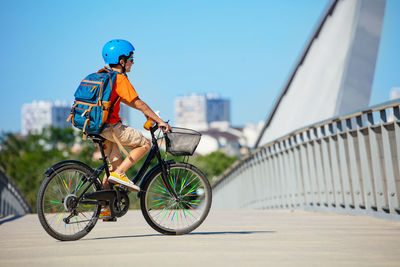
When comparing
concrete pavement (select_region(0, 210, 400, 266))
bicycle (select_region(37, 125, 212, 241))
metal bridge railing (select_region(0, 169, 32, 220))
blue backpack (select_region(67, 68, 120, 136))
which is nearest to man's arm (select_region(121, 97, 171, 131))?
bicycle (select_region(37, 125, 212, 241))

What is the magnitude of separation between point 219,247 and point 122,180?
1391mm

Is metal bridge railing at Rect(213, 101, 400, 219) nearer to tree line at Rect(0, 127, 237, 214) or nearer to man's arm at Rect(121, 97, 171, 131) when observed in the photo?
man's arm at Rect(121, 97, 171, 131)

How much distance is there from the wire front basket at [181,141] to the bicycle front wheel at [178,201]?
323 millimetres

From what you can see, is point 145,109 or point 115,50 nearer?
point 115,50

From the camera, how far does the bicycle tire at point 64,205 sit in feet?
22.9

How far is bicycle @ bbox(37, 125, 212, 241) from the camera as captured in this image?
7.09m

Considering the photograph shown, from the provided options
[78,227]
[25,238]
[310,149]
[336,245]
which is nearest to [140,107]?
[78,227]

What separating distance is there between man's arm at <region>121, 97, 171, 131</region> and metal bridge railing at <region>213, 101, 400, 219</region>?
2.79 m

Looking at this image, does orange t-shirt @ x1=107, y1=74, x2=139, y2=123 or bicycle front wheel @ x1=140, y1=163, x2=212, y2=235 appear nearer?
orange t-shirt @ x1=107, y1=74, x2=139, y2=123

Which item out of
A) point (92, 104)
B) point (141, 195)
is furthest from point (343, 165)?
point (92, 104)

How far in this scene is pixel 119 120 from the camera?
7.30 m

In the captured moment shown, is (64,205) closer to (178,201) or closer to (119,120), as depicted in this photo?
(119,120)

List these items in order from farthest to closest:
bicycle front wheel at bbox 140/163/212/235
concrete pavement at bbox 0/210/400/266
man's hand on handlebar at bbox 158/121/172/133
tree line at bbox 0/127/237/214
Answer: tree line at bbox 0/127/237/214, bicycle front wheel at bbox 140/163/212/235, man's hand on handlebar at bbox 158/121/172/133, concrete pavement at bbox 0/210/400/266

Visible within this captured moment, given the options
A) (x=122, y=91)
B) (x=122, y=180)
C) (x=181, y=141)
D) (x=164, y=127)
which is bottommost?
(x=122, y=180)
